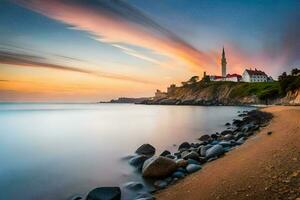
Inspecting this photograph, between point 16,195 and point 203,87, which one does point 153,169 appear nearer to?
point 16,195

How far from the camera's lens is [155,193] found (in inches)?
312

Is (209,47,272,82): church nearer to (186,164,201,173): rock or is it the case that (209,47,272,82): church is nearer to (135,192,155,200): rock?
(186,164,201,173): rock

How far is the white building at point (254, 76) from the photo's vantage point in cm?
14400

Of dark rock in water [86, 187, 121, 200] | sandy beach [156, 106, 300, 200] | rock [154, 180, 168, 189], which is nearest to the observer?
sandy beach [156, 106, 300, 200]

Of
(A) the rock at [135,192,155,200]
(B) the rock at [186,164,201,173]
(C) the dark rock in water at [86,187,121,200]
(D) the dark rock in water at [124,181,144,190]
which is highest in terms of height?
(B) the rock at [186,164,201,173]

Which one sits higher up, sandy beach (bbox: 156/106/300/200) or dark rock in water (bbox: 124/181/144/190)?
sandy beach (bbox: 156/106/300/200)

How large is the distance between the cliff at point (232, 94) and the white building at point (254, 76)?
48.9 ft

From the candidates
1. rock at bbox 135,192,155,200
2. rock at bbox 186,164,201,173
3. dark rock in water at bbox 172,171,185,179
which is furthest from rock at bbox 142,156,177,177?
rock at bbox 135,192,155,200

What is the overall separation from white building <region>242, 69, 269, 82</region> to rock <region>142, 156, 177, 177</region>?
145907 mm

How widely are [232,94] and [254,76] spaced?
109 ft

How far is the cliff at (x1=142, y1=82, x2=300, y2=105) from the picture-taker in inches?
3061

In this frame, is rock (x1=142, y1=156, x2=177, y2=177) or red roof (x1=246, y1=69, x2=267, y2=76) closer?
rock (x1=142, y1=156, x2=177, y2=177)

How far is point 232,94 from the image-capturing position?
399 feet

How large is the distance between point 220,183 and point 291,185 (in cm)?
191
